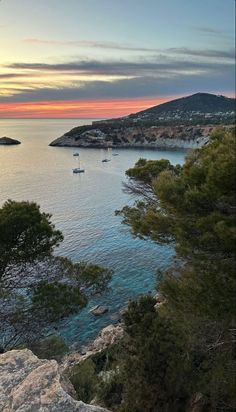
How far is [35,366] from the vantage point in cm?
824

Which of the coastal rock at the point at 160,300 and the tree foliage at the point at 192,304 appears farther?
the coastal rock at the point at 160,300

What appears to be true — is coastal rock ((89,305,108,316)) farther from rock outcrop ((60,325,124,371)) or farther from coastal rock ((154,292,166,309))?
coastal rock ((154,292,166,309))

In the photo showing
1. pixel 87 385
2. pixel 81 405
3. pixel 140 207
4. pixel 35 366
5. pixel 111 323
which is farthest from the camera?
pixel 111 323

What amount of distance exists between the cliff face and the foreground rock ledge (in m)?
108

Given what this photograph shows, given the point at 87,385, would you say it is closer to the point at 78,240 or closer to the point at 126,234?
the point at 78,240

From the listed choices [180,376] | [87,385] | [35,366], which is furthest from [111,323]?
[35,366]

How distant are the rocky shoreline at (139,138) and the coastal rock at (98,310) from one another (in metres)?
94.6

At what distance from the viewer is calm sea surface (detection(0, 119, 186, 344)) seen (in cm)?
2412

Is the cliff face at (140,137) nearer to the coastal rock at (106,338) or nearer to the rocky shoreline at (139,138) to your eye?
the rocky shoreline at (139,138)

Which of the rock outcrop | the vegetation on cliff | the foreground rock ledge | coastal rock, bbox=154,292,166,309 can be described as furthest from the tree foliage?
the rock outcrop

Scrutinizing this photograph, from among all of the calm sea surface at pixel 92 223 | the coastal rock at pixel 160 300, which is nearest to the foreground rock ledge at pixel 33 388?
the coastal rock at pixel 160 300

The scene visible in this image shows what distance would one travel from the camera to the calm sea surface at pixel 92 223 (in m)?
24.1

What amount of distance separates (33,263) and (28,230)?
4.19 feet

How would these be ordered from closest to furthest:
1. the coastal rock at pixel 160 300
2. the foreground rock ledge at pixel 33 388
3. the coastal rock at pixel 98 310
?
1. the foreground rock ledge at pixel 33 388
2. the coastal rock at pixel 160 300
3. the coastal rock at pixel 98 310
